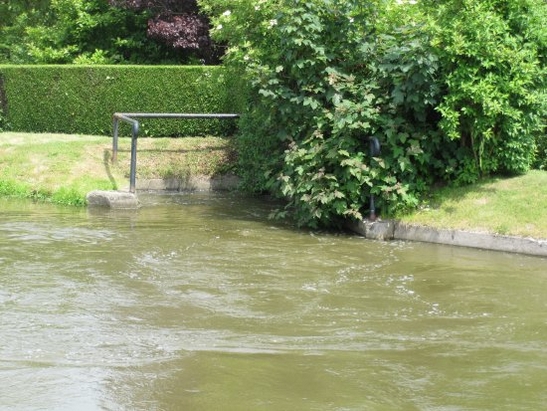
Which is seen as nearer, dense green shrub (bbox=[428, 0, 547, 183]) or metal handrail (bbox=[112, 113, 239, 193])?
dense green shrub (bbox=[428, 0, 547, 183])

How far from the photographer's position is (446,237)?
1095cm

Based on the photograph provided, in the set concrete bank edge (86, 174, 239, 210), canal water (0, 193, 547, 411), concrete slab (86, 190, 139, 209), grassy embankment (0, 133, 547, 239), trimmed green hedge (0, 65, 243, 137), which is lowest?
canal water (0, 193, 547, 411)

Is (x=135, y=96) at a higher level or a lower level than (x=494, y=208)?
higher

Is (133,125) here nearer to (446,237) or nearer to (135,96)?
(135,96)

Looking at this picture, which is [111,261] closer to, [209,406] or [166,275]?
[166,275]

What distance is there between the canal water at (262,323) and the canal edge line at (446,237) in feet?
0.66

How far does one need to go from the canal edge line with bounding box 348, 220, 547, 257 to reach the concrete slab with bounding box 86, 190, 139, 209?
366 centimetres

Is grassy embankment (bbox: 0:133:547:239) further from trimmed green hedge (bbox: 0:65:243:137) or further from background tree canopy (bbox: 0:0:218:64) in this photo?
background tree canopy (bbox: 0:0:218:64)

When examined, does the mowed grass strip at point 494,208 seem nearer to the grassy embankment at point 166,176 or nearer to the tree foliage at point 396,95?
the grassy embankment at point 166,176

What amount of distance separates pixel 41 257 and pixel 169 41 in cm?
1080

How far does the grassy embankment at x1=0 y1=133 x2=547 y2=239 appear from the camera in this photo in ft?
35.8

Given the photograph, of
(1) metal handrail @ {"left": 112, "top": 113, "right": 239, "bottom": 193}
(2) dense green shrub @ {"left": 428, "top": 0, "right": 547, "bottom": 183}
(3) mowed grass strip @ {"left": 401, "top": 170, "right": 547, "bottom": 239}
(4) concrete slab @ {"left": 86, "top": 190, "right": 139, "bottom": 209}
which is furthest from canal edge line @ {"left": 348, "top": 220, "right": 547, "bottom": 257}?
(1) metal handrail @ {"left": 112, "top": 113, "right": 239, "bottom": 193}

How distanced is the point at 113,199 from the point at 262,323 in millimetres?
6767

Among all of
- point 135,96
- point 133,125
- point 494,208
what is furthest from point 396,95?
point 135,96
